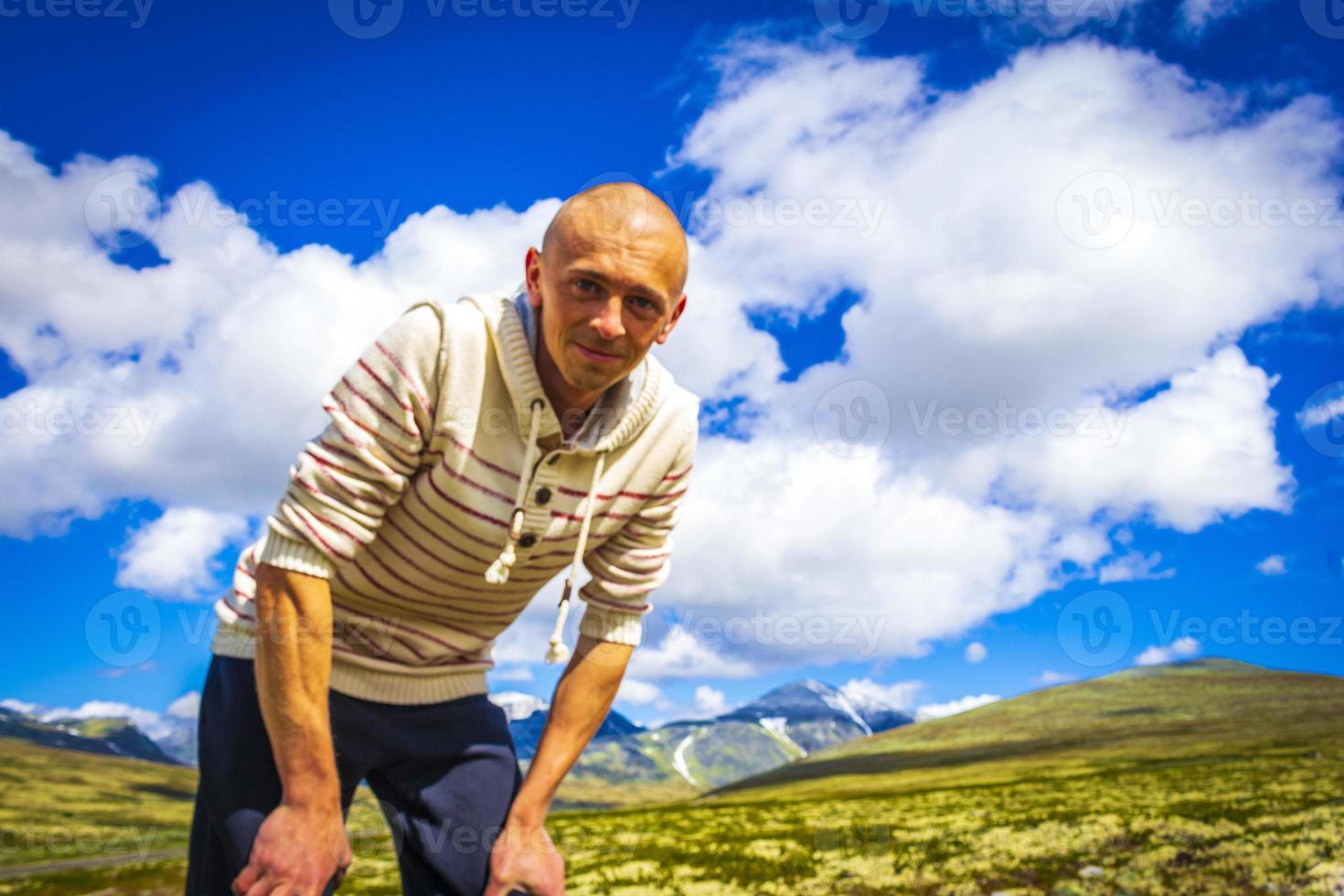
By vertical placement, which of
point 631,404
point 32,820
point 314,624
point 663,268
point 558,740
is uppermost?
point 663,268

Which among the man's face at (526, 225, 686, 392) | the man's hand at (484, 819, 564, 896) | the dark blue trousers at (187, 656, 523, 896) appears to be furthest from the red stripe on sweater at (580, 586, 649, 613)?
the man's face at (526, 225, 686, 392)

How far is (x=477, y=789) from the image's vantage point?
4309mm

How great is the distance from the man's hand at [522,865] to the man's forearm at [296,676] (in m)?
0.86

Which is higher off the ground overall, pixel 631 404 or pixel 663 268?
pixel 663 268

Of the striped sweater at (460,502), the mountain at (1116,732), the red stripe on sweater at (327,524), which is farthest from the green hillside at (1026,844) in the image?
the mountain at (1116,732)

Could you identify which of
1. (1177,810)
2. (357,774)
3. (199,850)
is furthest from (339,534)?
(1177,810)

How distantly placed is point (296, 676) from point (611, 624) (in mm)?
1522

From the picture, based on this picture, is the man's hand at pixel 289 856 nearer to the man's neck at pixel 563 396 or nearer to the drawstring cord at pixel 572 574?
the drawstring cord at pixel 572 574

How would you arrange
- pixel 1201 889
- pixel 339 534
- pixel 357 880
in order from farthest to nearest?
pixel 357 880, pixel 1201 889, pixel 339 534

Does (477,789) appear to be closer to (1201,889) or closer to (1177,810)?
(1201,889)

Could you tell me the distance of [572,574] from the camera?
163 inches

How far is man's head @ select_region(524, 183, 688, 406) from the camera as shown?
356 cm

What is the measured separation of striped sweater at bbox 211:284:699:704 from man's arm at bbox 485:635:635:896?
14cm

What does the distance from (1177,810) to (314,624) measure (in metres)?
26.1
